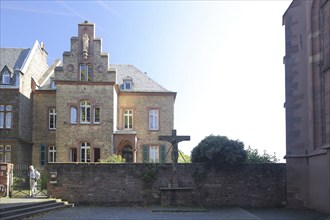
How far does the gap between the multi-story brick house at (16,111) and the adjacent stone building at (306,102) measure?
77.2ft

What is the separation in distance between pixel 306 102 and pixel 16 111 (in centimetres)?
2475

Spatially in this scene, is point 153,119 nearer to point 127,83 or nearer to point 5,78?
point 127,83

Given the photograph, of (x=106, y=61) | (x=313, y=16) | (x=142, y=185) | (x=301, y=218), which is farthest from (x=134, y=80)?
(x=301, y=218)

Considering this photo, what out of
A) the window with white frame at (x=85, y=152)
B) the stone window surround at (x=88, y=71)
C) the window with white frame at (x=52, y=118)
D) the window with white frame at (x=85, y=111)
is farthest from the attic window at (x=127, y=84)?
the window with white frame at (x=85, y=152)

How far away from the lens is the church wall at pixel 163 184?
2045cm

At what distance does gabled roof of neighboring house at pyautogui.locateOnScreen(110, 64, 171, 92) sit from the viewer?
38312mm

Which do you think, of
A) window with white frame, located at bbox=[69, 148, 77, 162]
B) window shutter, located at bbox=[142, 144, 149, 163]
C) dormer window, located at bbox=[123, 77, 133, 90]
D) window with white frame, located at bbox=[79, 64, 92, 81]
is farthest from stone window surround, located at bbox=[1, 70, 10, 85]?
window shutter, located at bbox=[142, 144, 149, 163]

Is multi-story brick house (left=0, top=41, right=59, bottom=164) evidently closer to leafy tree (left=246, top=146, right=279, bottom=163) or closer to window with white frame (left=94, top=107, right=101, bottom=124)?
window with white frame (left=94, top=107, right=101, bottom=124)

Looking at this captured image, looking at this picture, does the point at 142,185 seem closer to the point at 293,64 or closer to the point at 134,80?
the point at 293,64

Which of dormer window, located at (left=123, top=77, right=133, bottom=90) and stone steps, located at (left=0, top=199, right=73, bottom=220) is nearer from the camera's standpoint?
stone steps, located at (left=0, top=199, right=73, bottom=220)

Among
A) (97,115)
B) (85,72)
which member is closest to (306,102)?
(97,115)

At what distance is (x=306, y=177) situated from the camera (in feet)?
63.4

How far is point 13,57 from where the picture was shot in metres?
38.3

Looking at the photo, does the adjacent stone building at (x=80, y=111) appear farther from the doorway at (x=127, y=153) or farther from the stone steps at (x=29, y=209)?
the stone steps at (x=29, y=209)
